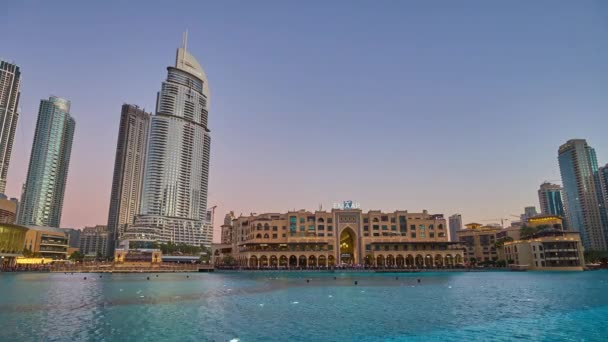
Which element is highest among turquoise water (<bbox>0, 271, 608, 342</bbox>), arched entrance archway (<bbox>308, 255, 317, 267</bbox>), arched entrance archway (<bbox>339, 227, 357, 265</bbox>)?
arched entrance archway (<bbox>339, 227, 357, 265</bbox>)

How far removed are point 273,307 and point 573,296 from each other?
38982mm

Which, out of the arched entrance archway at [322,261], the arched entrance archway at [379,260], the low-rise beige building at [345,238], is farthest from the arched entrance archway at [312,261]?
the arched entrance archway at [379,260]

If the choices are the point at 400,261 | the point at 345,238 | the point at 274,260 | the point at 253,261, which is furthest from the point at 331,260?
the point at 253,261

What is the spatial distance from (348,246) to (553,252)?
238 ft

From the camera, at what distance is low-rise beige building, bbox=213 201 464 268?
151 meters

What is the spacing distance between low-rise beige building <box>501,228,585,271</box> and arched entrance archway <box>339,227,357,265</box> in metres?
60.3

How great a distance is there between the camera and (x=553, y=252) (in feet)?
456

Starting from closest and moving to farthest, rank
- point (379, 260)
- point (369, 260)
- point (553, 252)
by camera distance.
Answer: point (553, 252) < point (379, 260) < point (369, 260)

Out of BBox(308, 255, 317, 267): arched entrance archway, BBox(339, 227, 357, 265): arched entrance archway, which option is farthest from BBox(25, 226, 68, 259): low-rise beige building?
BBox(339, 227, 357, 265): arched entrance archway

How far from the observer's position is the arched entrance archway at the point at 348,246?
15750 centimetres

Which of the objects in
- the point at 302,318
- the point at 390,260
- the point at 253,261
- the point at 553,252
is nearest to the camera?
the point at 302,318

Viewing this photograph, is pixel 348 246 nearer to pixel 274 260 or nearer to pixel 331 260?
pixel 331 260

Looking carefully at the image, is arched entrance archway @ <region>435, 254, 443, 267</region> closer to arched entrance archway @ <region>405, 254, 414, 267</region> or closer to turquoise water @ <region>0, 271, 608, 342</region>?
arched entrance archway @ <region>405, 254, 414, 267</region>

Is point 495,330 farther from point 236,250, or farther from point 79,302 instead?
point 236,250
